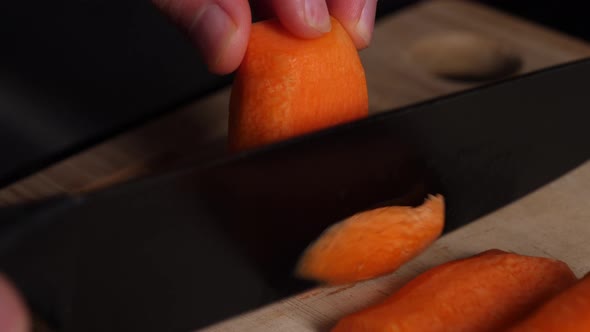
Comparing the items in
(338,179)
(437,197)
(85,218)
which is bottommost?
(437,197)

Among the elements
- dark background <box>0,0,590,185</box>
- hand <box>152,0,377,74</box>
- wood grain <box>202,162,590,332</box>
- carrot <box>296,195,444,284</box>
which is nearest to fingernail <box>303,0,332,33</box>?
hand <box>152,0,377,74</box>

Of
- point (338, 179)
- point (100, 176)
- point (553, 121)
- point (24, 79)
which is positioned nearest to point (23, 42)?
point (24, 79)

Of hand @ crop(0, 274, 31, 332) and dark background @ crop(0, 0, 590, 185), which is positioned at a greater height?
hand @ crop(0, 274, 31, 332)

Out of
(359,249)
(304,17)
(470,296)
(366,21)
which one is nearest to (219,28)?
(304,17)

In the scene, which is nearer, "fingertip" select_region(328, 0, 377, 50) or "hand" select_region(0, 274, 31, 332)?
"hand" select_region(0, 274, 31, 332)

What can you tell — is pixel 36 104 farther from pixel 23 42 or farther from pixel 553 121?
pixel 553 121

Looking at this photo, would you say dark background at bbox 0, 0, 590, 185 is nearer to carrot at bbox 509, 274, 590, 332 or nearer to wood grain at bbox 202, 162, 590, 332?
wood grain at bbox 202, 162, 590, 332

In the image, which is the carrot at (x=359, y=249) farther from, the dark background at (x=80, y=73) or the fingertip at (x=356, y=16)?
the dark background at (x=80, y=73)

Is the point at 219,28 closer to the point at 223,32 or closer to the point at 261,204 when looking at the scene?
the point at 223,32
